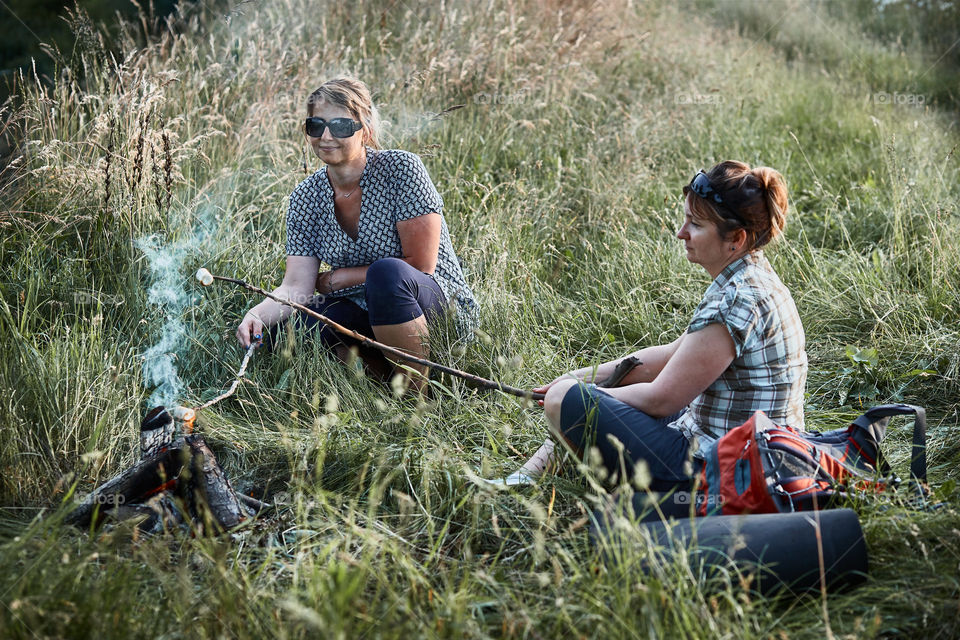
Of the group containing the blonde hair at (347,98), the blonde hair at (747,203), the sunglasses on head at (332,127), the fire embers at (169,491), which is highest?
the blonde hair at (747,203)

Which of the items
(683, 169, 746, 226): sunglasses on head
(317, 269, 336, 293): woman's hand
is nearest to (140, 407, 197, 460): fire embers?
(317, 269, 336, 293): woman's hand

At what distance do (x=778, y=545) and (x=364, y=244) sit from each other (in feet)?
7.06

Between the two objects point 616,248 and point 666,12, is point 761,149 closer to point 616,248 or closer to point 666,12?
point 616,248

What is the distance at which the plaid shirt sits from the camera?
7.27 feet

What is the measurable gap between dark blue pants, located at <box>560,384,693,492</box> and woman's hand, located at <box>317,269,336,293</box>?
4.85ft

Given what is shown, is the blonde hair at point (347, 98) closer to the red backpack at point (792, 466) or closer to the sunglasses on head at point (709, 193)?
the sunglasses on head at point (709, 193)

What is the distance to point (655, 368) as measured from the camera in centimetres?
276

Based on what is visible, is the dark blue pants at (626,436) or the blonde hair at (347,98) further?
the blonde hair at (347,98)

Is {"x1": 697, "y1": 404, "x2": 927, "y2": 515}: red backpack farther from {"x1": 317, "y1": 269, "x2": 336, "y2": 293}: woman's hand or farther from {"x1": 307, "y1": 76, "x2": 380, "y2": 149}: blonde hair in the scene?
{"x1": 307, "y1": 76, "x2": 380, "y2": 149}: blonde hair

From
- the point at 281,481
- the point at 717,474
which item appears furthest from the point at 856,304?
the point at 281,481

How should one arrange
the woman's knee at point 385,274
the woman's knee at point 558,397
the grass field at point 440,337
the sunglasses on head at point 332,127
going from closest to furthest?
1. the grass field at point 440,337
2. the woman's knee at point 558,397
3. the woman's knee at point 385,274
4. the sunglasses on head at point 332,127

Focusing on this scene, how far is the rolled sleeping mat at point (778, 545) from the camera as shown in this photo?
1.88 meters

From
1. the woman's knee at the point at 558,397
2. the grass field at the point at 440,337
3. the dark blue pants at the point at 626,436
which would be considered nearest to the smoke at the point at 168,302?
the grass field at the point at 440,337

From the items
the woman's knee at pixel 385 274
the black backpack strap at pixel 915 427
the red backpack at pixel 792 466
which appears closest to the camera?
the red backpack at pixel 792 466
